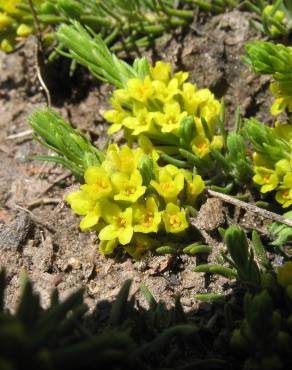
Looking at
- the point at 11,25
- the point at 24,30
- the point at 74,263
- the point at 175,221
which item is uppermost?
the point at 11,25

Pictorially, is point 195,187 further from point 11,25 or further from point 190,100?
point 11,25

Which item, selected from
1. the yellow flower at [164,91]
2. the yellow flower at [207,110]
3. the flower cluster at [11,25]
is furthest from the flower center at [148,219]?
the flower cluster at [11,25]

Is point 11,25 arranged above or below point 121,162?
above

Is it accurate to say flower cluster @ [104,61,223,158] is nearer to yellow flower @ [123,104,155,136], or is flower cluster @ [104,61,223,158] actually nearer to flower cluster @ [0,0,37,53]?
yellow flower @ [123,104,155,136]

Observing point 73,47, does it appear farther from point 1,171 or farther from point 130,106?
point 1,171

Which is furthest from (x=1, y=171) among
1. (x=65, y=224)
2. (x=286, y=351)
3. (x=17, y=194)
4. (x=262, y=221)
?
(x=286, y=351)

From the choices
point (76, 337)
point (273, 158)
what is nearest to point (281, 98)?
point (273, 158)

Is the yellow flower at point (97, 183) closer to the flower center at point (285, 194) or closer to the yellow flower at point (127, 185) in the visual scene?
the yellow flower at point (127, 185)
